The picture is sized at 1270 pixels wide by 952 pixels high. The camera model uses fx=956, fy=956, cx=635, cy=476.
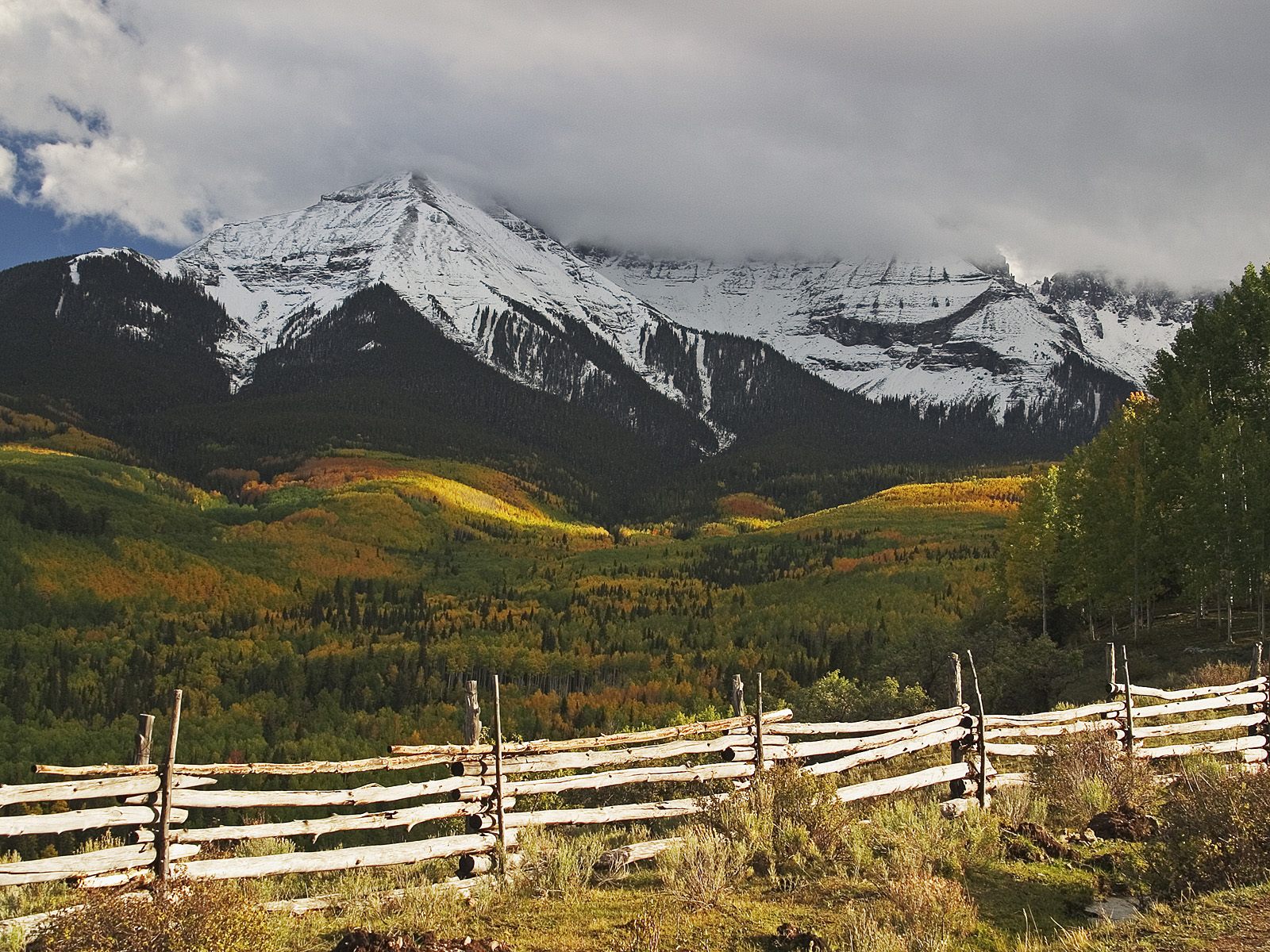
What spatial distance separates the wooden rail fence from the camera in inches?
360

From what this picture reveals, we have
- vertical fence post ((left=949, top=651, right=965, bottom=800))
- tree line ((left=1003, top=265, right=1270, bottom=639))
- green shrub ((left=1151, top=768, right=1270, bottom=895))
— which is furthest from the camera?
tree line ((left=1003, top=265, right=1270, bottom=639))

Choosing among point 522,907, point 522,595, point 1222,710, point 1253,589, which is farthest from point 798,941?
point 522,595

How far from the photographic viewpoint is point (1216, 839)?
9500 millimetres

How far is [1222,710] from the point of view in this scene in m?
19.2

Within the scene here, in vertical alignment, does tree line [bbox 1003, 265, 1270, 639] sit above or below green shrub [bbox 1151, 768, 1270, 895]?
above

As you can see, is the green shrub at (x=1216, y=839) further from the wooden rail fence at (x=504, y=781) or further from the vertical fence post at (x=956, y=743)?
the wooden rail fence at (x=504, y=781)

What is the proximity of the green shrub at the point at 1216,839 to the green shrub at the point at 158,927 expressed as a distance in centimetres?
845

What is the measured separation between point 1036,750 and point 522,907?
30.3 ft

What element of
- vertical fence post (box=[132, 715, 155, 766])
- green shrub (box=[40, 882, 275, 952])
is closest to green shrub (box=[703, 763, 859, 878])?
green shrub (box=[40, 882, 275, 952])

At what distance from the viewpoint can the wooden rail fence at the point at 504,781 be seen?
913 cm

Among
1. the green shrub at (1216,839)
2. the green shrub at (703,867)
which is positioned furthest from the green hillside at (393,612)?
the green shrub at (703,867)

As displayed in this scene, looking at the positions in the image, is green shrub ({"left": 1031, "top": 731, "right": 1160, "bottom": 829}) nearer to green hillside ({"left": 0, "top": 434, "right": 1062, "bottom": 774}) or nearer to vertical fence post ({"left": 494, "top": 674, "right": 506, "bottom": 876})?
vertical fence post ({"left": 494, "top": 674, "right": 506, "bottom": 876})

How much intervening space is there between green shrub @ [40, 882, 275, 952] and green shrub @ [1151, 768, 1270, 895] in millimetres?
8447

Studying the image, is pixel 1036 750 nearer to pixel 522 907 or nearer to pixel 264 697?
pixel 522 907
